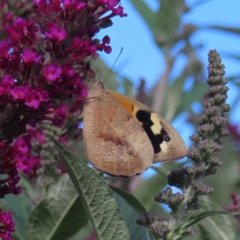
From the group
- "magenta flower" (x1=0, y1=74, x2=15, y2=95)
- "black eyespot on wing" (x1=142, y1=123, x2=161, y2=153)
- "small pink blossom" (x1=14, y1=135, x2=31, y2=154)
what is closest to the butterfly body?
"black eyespot on wing" (x1=142, y1=123, x2=161, y2=153)

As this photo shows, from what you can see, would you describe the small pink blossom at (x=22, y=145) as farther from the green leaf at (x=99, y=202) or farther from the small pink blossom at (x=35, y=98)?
the green leaf at (x=99, y=202)

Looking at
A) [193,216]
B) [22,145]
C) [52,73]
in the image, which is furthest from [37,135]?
[193,216]

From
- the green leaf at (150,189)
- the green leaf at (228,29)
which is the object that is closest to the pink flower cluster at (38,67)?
the green leaf at (150,189)

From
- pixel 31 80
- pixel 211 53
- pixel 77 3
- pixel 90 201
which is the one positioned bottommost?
pixel 90 201

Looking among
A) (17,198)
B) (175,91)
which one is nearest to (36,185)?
(17,198)

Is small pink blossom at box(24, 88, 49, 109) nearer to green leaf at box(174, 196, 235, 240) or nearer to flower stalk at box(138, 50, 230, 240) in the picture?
flower stalk at box(138, 50, 230, 240)

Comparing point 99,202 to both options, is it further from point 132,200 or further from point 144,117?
point 144,117

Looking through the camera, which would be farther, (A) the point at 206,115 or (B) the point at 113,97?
(B) the point at 113,97

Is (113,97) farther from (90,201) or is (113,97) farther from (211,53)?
(90,201)
